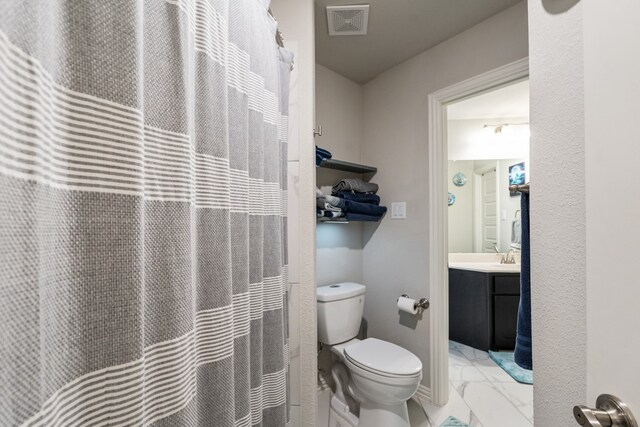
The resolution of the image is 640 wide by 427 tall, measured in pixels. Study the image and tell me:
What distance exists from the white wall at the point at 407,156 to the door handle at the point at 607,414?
142 centimetres

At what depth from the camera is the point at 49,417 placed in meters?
0.31

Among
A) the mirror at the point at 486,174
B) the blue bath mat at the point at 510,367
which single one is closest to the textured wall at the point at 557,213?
the blue bath mat at the point at 510,367

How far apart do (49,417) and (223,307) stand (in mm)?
356

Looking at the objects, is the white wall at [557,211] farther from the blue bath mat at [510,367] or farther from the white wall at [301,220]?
the blue bath mat at [510,367]

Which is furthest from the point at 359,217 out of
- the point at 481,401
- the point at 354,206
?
the point at 481,401

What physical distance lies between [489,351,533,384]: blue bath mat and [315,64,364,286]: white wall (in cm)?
132

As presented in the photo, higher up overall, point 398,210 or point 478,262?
point 398,210

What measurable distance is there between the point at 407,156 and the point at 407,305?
1.04m

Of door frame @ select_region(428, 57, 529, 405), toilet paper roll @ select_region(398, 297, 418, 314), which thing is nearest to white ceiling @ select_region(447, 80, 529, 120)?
door frame @ select_region(428, 57, 529, 405)

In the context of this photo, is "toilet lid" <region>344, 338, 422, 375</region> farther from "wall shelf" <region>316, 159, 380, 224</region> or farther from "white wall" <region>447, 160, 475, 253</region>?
"white wall" <region>447, 160, 475, 253</region>

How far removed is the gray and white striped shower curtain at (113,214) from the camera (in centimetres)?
29

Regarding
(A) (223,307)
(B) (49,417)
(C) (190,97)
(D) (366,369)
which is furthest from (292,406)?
(C) (190,97)

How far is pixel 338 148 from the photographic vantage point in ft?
6.96

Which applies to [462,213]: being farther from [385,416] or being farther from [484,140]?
[385,416]
